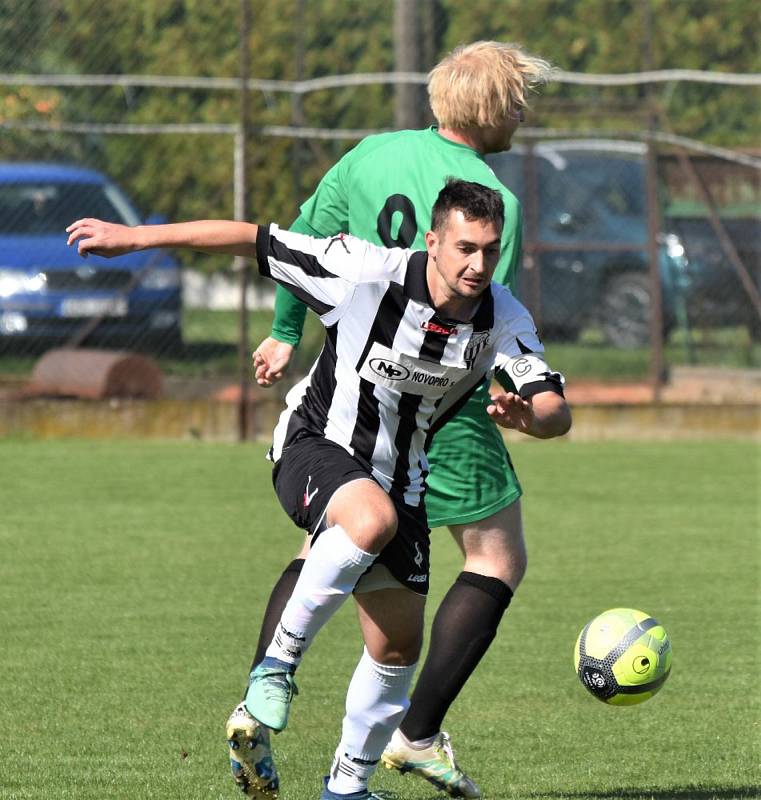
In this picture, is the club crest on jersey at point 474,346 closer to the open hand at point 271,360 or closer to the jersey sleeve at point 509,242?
the jersey sleeve at point 509,242

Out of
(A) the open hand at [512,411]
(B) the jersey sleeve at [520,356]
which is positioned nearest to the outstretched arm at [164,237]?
(B) the jersey sleeve at [520,356]

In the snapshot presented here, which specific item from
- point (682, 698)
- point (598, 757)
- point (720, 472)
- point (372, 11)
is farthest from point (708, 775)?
point (372, 11)

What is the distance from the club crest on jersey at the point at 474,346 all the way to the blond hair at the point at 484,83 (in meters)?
0.71

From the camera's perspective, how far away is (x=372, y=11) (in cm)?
1473

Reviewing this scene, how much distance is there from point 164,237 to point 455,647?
147 centimetres

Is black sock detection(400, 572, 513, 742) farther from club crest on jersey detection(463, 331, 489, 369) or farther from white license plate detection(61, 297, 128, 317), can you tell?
white license plate detection(61, 297, 128, 317)

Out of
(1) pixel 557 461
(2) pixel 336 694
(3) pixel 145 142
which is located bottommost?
(1) pixel 557 461

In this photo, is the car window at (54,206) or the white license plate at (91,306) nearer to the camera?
the white license plate at (91,306)

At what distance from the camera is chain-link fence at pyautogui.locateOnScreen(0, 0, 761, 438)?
1260 centimetres

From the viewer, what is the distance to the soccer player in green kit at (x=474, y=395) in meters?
4.55

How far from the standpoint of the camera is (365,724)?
4227 mm

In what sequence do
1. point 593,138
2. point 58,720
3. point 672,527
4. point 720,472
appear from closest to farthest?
point 58,720, point 672,527, point 720,472, point 593,138

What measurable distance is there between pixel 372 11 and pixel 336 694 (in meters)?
10.1

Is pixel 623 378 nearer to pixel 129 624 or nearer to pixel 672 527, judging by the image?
pixel 672 527
